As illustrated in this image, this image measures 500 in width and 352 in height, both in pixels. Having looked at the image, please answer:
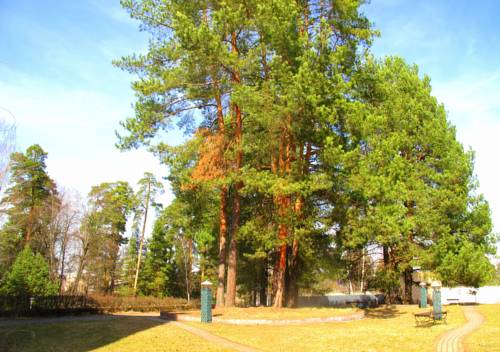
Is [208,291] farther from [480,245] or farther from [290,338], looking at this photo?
[480,245]

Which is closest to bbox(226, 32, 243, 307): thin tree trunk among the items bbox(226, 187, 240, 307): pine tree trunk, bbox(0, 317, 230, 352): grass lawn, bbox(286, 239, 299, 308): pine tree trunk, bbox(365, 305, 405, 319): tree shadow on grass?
bbox(226, 187, 240, 307): pine tree trunk

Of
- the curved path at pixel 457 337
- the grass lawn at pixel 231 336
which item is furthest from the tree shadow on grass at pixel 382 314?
the curved path at pixel 457 337

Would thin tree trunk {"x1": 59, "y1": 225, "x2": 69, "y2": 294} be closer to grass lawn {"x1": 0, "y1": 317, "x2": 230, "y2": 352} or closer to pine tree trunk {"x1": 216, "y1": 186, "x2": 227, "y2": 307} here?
pine tree trunk {"x1": 216, "y1": 186, "x2": 227, "y2": 307}

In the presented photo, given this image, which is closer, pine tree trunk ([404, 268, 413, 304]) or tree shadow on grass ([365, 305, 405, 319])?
tree shadow on grass ([365, 305, 405, 319])

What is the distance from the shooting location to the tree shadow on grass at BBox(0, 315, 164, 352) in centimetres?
1270

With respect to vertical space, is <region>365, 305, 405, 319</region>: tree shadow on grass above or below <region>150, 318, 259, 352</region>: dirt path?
above

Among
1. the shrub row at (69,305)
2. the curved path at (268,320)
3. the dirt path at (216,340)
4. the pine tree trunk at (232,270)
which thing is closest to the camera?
the dirt path at (216,340)

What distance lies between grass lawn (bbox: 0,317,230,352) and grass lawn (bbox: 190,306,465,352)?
1601mm

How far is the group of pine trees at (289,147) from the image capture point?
18.7m

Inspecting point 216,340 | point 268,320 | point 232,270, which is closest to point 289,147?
point 232,270

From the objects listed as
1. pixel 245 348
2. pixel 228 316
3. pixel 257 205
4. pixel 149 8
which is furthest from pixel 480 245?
pixel 149 8

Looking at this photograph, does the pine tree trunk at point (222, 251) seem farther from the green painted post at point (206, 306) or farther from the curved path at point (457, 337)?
the curved path at point (457, 337)

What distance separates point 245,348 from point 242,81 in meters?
13.4

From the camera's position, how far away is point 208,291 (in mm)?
17250
